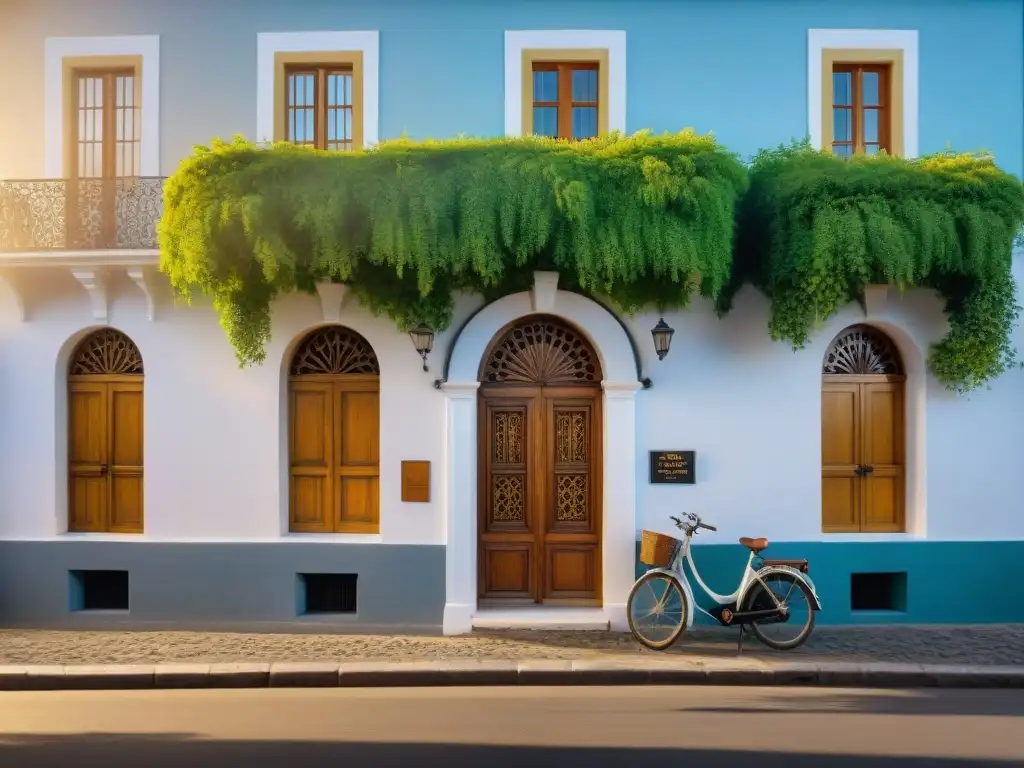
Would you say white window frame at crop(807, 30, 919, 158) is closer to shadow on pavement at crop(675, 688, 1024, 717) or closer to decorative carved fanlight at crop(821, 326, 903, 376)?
decorative carved fanlight at crop(821, 326, 903, 376)

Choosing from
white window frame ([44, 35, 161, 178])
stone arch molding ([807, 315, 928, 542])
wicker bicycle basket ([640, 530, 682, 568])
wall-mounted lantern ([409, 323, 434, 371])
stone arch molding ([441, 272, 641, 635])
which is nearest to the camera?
wicker bicycle basket ([640, 530, 682, 568])

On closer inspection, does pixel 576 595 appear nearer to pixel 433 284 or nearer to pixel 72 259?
pixel 433 284

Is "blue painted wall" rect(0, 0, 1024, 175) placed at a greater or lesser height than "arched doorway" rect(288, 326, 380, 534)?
greater

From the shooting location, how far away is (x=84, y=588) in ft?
28.6

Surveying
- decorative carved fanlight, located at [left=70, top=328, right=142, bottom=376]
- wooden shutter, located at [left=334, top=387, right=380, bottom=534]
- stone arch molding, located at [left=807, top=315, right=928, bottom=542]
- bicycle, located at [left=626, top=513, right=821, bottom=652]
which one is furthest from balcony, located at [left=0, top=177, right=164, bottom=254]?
stone arch molding, located at [left=807, top=315, right=928, bottom=542]

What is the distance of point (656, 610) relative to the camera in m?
7.44

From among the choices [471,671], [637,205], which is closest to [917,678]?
[471,671]

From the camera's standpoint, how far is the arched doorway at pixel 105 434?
28.7 feet

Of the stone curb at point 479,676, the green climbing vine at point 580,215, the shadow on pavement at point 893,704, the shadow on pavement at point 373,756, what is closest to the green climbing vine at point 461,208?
the green climbing vine at point 580,215

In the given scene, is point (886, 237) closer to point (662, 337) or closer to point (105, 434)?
point (662, 337)

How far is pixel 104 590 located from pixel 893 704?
335 inches

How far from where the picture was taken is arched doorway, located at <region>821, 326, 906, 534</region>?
855 centimetres

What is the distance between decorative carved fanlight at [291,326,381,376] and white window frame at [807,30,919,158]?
5886 mm

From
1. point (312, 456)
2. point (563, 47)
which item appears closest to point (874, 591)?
point (312, 456)
